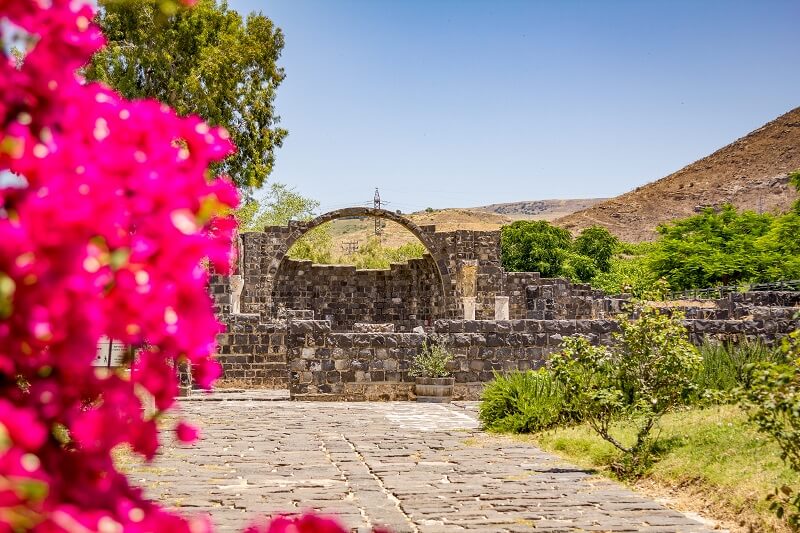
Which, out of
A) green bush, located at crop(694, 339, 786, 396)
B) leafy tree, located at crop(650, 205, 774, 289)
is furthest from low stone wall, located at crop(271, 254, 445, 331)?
green bush, located at crop(694, 339, 786, 396)

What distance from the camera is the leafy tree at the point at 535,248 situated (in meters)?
61.2

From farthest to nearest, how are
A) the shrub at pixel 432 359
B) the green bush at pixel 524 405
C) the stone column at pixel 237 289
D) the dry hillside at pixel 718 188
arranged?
1. the dry hillside at pixel 718 188
2. the stone column at pixel 237 289
3. the shrub at pixel 432 359
4. the green bush at pixel 524 405

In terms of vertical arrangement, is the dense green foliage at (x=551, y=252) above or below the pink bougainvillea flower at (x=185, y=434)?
above

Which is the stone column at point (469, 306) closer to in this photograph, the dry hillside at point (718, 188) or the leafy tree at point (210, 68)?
the leafy tree at point (210, 68)

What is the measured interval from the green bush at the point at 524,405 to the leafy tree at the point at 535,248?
48.1 m

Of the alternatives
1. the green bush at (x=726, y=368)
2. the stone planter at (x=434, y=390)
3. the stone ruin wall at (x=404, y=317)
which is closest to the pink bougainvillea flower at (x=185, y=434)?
the stone ruin wall at (x=404, y=317)

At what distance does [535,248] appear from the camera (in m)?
61.3

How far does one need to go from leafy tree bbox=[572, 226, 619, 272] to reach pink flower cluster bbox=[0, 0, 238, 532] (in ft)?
207

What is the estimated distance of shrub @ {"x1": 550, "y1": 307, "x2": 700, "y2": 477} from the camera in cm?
905

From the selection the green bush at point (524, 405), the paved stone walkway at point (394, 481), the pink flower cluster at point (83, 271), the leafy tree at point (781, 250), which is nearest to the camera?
the pink flower cluster at point (83, 271)

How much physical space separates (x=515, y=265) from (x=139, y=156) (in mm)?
61517

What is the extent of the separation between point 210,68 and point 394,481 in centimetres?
2627

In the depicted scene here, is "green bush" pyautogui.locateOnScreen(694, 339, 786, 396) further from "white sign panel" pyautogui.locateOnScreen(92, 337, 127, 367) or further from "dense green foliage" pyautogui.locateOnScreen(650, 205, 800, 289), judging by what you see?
"dense green foliage" pyautogui.locateOnScreen(650, 205, 800, 289)

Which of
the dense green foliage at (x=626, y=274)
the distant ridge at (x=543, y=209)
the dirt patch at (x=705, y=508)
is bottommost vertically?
the dirt patch at (x=705, y=508)
